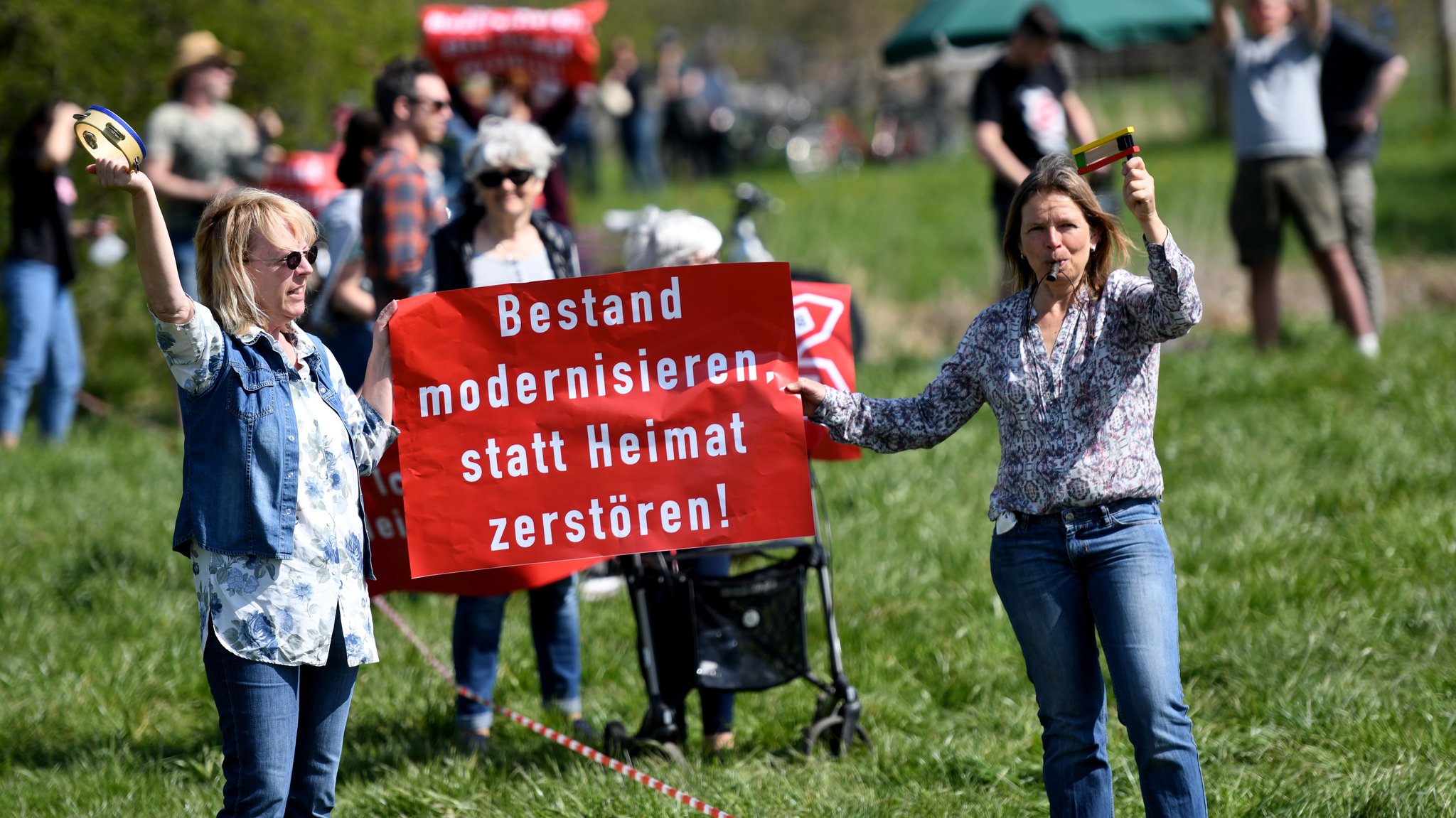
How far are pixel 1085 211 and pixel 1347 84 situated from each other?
6.64 m

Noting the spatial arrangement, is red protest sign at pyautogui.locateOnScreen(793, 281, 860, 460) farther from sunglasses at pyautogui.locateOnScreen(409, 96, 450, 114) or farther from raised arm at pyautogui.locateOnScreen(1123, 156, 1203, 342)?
sunglasses at pyautogui.locateOnScreen(409, 96, 450, 114)

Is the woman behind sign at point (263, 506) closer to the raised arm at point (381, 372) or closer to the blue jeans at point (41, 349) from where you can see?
the raised arm at point (381, 372)

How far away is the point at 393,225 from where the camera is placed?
5.29 metres

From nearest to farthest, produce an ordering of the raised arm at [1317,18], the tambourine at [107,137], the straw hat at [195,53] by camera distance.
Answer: the tambourine at [107,137]
the straw hat at [195,53]
the raised arm at [1317,18]

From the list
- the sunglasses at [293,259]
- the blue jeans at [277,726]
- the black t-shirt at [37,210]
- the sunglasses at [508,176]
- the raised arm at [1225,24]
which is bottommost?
the blue jeans at [277,726]

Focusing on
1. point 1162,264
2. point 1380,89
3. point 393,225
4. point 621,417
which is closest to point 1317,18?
point 1380,89

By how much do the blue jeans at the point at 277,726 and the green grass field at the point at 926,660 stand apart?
0.90 meters

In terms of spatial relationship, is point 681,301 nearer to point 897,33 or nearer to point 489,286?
point 489,286

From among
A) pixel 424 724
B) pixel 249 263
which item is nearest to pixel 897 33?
pixel 424 724

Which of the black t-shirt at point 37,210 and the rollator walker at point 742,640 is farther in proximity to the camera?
the black t-shirt at point 37,210

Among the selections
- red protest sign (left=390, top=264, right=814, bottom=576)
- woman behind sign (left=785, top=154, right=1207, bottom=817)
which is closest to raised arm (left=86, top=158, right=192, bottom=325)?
red protest sign (left=390, top=264, right=814, bottom=576)

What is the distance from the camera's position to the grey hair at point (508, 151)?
4496 millimetres

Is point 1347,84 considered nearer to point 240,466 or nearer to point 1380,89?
point 1380,89

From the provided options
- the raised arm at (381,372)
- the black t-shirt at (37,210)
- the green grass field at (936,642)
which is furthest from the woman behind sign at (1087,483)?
the black t-shirt at (37,210)
